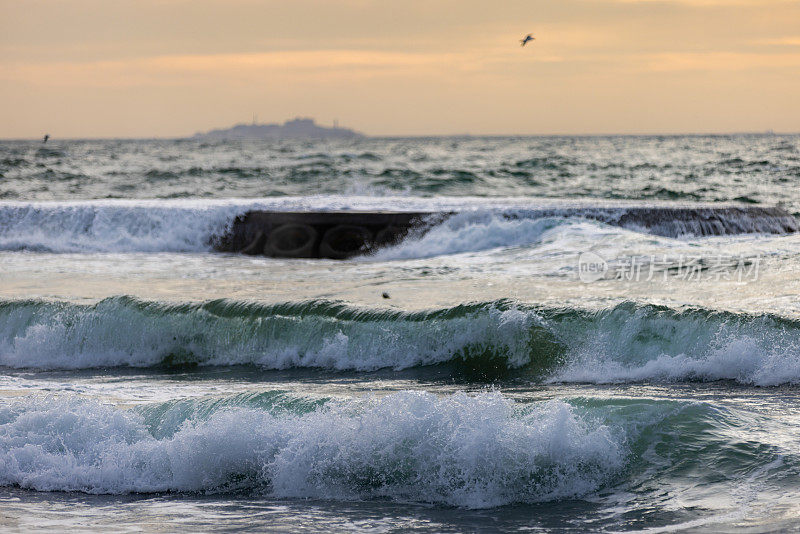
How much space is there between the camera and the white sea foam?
4.88m

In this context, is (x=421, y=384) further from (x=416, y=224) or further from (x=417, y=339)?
(x=416, y=224)

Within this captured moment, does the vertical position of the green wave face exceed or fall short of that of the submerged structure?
it falls short

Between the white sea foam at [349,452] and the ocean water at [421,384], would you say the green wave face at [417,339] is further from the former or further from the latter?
the white sea foam at [349,452]

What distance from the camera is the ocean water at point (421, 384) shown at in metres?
4.71

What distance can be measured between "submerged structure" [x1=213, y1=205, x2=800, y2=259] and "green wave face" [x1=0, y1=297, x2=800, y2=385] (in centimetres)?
539

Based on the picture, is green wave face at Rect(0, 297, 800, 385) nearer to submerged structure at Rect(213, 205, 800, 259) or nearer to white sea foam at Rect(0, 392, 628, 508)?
Result: white sea foam at Rect(0, 392, 628, 508)

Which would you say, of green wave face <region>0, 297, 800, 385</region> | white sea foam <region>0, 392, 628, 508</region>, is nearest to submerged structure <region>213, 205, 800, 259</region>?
green wave face <region>0, 297, 800, 385</region>

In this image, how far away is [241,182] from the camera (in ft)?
95.3

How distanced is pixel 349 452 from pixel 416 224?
383 inches

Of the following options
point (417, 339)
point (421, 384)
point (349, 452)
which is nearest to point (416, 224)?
point (417, 339)

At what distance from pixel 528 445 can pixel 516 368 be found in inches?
102

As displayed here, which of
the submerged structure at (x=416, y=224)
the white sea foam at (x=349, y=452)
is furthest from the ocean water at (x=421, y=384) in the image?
the submerged structure at (x=416, y=224)

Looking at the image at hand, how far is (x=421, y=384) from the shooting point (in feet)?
23.6

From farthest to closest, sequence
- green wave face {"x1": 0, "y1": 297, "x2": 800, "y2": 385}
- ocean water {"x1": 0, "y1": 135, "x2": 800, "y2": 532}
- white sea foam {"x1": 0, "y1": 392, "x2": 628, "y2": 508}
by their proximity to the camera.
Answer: green wave face {"x1": 0, "y1": 297, "x2": 800, "y2": 385} < white sea foam {"x1": 0, "y1": 392, "x2": 628, "y2": 508} < ocean water {"x1": 0, "y1": 135, "x2": 800, "y2": 532}
